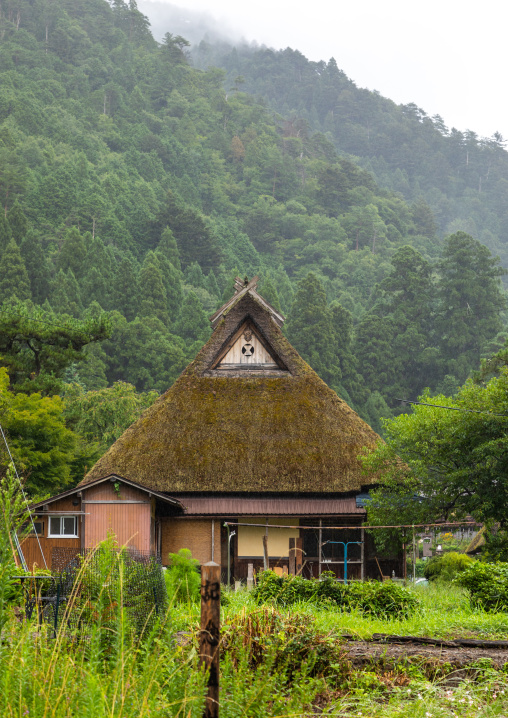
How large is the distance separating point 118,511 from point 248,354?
8.39 metres

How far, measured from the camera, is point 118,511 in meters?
23.7

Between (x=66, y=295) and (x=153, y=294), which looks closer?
(x=66, y=295)

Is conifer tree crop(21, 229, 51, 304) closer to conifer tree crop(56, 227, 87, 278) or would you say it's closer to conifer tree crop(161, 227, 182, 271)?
conifer tree crop(56, 227, 87, 278)

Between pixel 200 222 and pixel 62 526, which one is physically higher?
pixel 200 222

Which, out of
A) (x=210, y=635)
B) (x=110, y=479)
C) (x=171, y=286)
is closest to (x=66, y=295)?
(x=171, y=286)

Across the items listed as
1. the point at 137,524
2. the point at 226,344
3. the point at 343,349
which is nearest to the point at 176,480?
the point at 137,524

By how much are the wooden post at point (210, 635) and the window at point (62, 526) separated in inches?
751

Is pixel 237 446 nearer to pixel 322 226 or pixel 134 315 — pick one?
pixel 134 315

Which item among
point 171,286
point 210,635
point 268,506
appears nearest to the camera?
point 210,635

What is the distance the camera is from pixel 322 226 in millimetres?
103250

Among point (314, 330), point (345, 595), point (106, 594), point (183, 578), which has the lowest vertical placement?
point (183, 578)

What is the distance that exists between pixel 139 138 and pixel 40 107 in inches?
509

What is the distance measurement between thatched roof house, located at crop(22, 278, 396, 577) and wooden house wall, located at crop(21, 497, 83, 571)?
68 cm

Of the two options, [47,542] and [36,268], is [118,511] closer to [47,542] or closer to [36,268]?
[47,542]
